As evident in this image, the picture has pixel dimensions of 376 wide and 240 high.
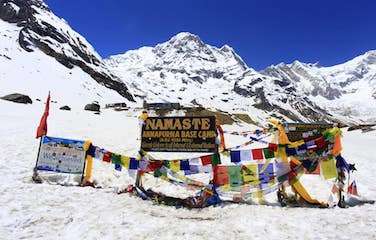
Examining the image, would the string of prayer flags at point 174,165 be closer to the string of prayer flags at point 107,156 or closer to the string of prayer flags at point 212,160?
the string of prayer flags at point 212,160

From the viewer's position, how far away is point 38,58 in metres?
136

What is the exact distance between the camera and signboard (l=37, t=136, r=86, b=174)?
52.3 feet

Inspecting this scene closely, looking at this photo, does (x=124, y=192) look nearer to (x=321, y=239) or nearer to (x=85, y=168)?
(x=85, y=168)

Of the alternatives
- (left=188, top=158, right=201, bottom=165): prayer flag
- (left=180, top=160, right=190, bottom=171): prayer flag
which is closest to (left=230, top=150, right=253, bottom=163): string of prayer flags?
(left=188, top=158, right=201, bottom=165): prayer flag

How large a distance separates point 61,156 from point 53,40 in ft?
490

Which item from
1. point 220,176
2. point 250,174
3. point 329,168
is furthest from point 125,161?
point 329,168

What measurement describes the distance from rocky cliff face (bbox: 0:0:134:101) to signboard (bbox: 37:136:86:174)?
13280 centimetres

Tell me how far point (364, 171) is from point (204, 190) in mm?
9850

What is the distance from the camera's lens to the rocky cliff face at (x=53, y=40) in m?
148

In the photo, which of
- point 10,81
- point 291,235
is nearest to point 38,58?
point 10,81

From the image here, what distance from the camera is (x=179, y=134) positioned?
14992 mm

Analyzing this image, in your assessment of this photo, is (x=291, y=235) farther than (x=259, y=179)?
No

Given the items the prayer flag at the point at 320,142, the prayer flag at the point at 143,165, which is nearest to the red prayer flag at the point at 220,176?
the prayer flag at the point at 143,165

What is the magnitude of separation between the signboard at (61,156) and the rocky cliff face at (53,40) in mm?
132796
